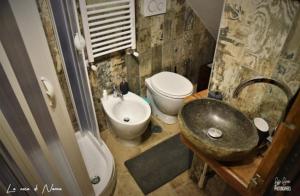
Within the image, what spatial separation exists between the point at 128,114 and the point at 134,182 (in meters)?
0.67

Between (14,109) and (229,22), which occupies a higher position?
(229,22)

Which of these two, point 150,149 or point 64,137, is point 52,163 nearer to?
point 64,137

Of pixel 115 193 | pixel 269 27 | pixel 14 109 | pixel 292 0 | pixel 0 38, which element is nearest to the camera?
pixel 0 38

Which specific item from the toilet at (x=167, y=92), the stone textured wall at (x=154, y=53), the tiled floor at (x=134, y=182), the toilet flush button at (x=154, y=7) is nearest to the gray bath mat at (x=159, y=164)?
the tiled floor at (x=134, y=182)

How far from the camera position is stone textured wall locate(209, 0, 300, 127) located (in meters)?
0.87

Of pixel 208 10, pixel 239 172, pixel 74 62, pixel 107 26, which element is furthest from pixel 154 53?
pixel 239 172

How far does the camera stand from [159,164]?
6.17 feet

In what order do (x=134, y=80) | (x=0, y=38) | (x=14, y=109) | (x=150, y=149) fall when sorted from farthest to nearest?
(x=134, y=80)
(x=150, y=149)
(x=14, y=109)
(x=0, y=38)

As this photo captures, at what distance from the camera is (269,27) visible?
93 centimetres

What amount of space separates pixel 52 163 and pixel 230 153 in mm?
791

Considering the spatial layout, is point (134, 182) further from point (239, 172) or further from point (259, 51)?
point (259, 51)

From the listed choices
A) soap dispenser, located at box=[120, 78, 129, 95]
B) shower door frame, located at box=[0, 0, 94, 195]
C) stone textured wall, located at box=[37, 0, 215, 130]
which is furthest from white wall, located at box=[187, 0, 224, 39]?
shower door frame, located at box=[0, 0, 94, 195]

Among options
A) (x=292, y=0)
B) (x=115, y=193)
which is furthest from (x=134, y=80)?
(x=292, y=0)

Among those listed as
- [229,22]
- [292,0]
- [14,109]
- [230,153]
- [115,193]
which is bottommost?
[115,193]
